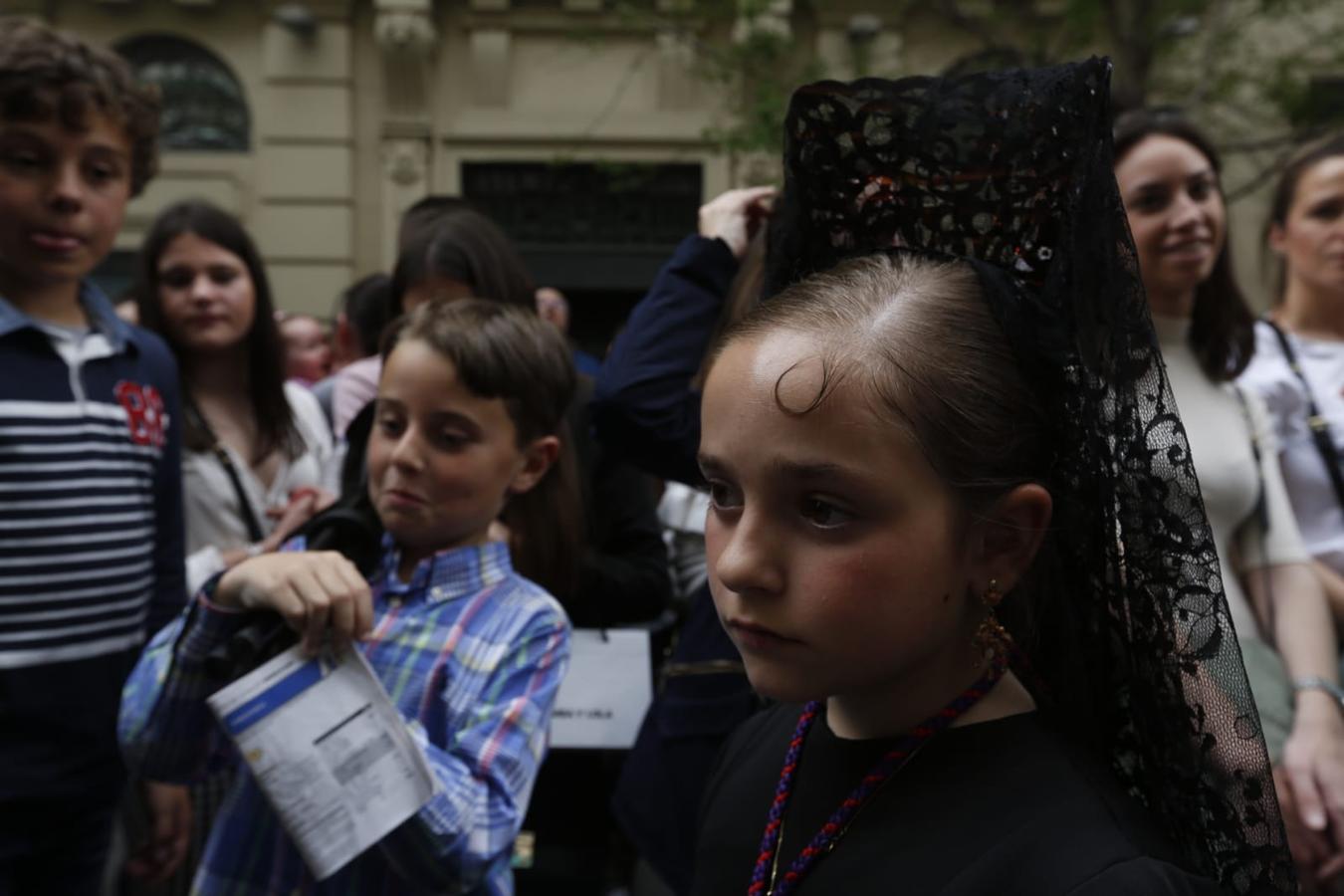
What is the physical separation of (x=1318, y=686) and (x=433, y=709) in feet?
5.39

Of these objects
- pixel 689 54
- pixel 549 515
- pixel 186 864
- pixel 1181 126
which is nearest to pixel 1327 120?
pixel 689 54

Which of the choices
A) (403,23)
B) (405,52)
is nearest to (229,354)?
(403,23)

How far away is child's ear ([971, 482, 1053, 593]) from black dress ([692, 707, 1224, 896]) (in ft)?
0.50

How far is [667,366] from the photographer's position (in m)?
2.24

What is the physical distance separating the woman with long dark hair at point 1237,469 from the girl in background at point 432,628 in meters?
1.20

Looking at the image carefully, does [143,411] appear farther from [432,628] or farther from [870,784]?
[870,784]

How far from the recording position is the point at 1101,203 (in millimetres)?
1089

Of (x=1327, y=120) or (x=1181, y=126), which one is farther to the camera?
(x=1327, y=120)

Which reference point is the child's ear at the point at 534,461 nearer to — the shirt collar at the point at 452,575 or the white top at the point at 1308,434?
the shirt collar at the point at 452,575

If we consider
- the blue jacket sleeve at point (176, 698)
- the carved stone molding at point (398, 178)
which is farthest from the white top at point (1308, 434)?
the carved stone molding at point (398, 178)

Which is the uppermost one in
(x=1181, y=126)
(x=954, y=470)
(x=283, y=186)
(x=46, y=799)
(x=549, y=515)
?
(x=283, y=186)

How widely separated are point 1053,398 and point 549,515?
149 cm

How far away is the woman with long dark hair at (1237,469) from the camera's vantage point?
6.81ft

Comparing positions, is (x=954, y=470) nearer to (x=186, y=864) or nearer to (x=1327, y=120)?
(x=186, y=864)
